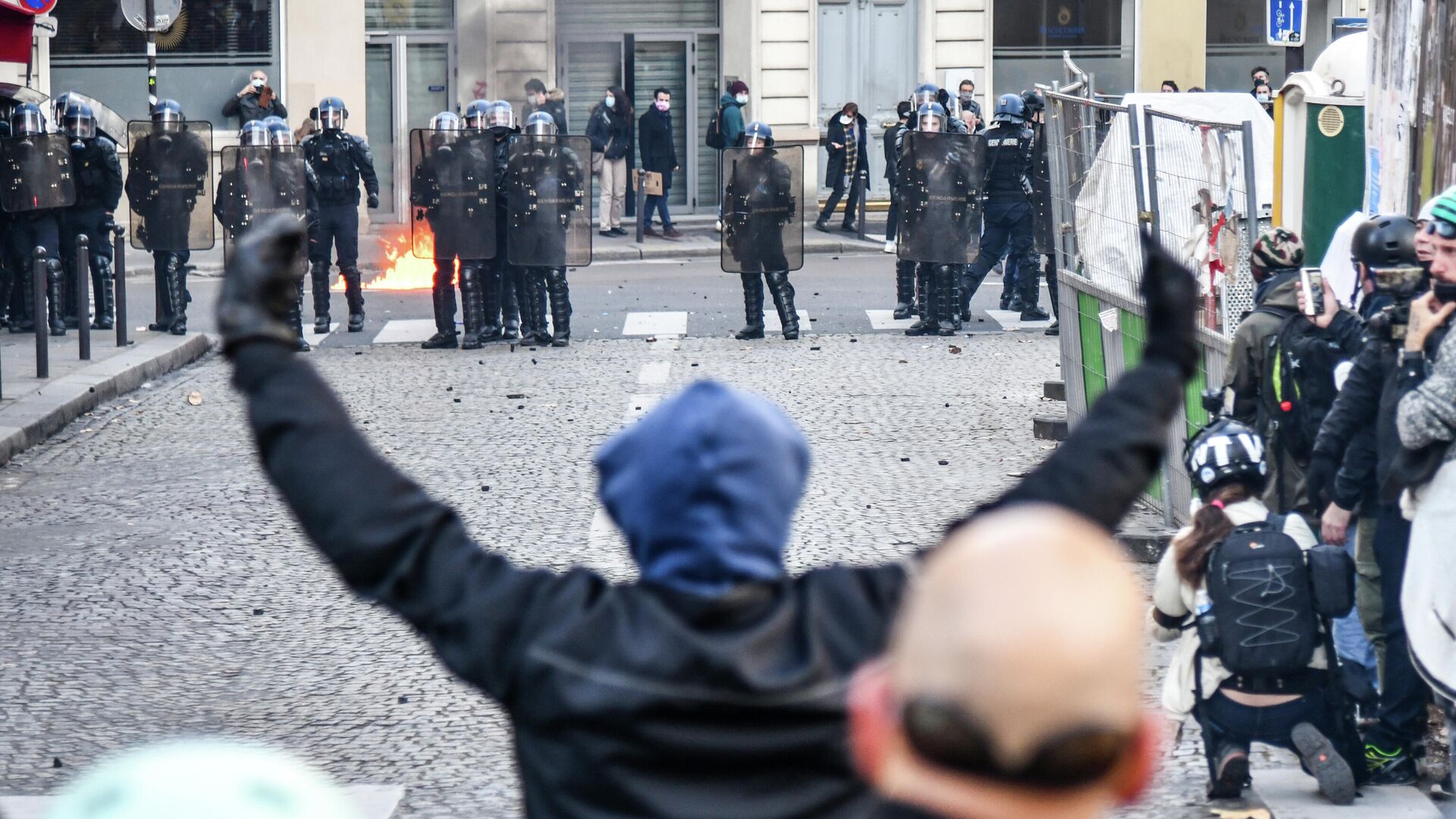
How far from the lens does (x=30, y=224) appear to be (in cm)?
1512

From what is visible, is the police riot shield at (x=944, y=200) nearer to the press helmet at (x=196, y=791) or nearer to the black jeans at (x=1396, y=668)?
the black jeans at (x=1396, y=668)

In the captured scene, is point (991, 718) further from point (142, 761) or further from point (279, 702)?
point (279, 702)

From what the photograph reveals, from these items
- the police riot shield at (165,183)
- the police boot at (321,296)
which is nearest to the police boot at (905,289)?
the police boot at (321,296)

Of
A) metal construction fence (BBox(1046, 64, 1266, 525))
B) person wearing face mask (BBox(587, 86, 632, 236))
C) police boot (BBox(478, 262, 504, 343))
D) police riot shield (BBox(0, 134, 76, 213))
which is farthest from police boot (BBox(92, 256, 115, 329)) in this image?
person wearing face mask (BBox(587, 86, 632, 236))

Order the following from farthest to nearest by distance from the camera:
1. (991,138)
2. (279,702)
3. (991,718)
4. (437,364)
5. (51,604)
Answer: (991,138) < (437,364) < (51,604) < (279,702) < (991,718)

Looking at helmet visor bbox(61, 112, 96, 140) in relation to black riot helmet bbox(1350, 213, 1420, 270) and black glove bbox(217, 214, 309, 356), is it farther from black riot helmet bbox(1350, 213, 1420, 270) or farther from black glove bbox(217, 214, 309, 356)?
black glove bbox(217, 214, 309, 356)

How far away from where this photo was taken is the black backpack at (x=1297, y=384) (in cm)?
602

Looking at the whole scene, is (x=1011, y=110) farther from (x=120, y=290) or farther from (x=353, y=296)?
(x=120, y=290)

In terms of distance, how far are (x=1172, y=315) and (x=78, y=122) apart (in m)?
14.2

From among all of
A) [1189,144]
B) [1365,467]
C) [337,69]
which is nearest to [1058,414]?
[1189,144]

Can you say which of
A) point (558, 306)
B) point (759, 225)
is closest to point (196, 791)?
point (558, 306)

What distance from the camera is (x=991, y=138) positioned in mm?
16094

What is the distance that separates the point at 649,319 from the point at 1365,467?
11486mm

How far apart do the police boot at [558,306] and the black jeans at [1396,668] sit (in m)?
10.1
